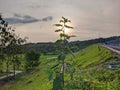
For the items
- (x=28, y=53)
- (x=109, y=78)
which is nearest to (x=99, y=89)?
(x=109, y=78)

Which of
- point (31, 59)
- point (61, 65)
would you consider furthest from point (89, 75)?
point (31, 59)

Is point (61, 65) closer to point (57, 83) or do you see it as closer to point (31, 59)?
point (57, 83)

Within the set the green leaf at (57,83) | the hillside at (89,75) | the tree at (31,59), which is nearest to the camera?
the green leaf at (57,83)

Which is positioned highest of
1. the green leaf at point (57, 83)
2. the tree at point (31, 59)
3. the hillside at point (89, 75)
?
the green leaf at point (57, 83)

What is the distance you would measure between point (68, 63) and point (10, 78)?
249 feet

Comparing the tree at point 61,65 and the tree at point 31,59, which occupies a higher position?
the tree at point 61,65

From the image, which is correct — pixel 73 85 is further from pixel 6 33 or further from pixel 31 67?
pixel 31 67

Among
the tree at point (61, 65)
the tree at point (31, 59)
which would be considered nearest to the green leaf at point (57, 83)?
the tree at point (61, 65)

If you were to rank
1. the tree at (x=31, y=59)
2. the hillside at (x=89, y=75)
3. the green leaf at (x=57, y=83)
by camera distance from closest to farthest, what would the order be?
the green leaf at (x=57, y=83) < the hillside at (x=89, y=75) < the tree at (x=31, y=59)

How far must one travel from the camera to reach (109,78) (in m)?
26.5

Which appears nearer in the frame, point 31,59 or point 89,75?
point 89,75

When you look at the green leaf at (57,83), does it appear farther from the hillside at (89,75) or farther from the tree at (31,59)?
the tree at (31,59)

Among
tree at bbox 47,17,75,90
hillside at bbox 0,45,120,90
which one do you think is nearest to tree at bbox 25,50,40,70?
hillside at bbox 0,45,120,90

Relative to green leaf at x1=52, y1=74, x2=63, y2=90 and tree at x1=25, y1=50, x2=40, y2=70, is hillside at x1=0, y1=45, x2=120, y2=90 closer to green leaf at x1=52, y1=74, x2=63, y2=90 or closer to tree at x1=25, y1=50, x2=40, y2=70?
green leaf at x1=52, y1=74, x2=63, y2=90
